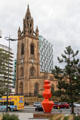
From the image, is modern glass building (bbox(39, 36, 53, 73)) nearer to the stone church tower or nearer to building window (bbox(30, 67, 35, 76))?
the stone church tower

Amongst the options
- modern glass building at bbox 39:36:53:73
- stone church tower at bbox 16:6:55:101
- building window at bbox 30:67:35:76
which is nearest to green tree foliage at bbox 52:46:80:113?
stone church tower at bbox 16:6:55:101

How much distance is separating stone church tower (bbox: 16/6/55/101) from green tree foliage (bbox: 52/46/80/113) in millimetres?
53155

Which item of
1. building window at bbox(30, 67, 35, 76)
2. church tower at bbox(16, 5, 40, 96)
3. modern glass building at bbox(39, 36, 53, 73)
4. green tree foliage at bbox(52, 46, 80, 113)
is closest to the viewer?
green tree foliage at bbox(52, 46, 80, 113)

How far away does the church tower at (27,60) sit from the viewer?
257 ft

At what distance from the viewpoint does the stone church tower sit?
7800cm

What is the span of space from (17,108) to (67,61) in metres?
16.8

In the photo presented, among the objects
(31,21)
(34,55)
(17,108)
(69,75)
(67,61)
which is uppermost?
(31,21)

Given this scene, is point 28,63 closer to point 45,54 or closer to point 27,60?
point 27,60

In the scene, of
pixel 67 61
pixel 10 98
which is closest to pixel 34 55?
pixel 10 98

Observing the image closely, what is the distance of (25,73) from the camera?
80.4 meters

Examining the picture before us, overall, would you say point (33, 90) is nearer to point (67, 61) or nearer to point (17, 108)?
Result: point (17, 108)

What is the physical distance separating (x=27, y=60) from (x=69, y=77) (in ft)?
194

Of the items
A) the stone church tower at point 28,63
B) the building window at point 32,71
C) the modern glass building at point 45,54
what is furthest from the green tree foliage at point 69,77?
the modern glass building at point 45,54

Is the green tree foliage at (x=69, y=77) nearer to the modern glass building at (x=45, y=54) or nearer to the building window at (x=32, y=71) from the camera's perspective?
the building window at (x=32, y=71)
